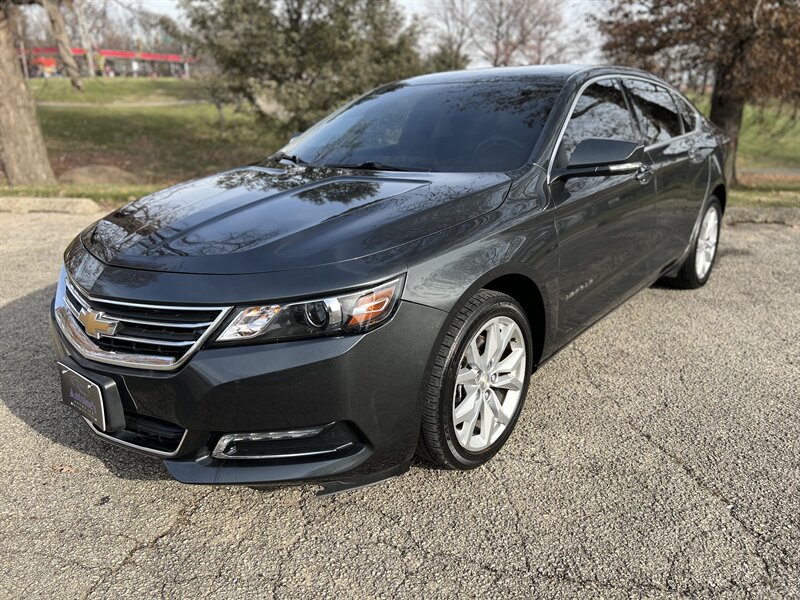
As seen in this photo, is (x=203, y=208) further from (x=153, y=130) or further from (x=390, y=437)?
(x=153, y=130)

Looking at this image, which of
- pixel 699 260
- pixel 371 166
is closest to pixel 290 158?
pixel 371 166

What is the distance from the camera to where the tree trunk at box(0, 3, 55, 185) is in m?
11.2

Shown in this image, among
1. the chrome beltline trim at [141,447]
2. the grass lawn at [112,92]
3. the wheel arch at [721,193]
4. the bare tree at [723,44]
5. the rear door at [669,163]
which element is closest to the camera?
the chrome beltline trim at [141,447]

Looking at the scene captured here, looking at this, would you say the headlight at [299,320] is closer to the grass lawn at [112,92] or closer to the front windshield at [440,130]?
the front windshield at [440,130]

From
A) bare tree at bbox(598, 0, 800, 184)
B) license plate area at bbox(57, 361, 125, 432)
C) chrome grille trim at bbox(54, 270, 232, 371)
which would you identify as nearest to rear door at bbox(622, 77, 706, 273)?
chrome grille trim at bbox(54, 270, 232, 371)

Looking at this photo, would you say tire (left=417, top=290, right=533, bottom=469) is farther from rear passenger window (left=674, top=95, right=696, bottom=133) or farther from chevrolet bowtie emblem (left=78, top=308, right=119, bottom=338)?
rear passenger window (left=674, top=95, right=696, bottom=133)

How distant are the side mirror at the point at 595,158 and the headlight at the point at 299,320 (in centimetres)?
140

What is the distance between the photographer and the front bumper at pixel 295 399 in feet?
6.95

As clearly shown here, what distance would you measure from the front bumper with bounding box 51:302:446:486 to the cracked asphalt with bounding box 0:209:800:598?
285mm

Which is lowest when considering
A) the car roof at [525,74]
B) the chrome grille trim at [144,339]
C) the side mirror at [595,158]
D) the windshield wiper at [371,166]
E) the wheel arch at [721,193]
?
the wheel arch at [721,193]

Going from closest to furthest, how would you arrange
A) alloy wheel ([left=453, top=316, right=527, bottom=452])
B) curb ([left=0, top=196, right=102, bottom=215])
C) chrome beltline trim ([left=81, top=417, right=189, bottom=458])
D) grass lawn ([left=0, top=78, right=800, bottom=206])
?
1. chrome beltline trim ([left=81, top=417, right=189, bottom=458])
2. alloy wheel ([left=453, top=316, right=527, bottom=452])
3. curb ([left=0, top=196, right=102, bottom=215])
4. grass lawn ([left=0, top=78, right=800, bottom=206])

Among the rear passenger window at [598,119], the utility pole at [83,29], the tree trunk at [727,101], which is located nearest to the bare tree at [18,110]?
the utility pole at [83,29]

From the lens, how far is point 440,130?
351cm

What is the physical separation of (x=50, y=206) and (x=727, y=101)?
13956mm
